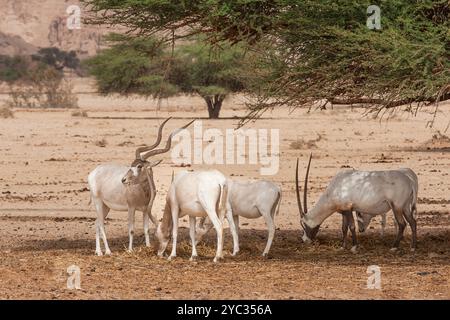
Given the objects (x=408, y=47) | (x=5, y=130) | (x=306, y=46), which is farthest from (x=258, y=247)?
(x=5, y=130)

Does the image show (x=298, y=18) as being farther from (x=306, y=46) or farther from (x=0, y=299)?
(x=0, y=299)

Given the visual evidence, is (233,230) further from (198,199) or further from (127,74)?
(127,74)

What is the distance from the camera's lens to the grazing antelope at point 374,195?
46.0 ft

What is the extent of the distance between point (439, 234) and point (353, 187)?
246cm

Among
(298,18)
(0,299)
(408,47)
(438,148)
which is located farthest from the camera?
(438,148)

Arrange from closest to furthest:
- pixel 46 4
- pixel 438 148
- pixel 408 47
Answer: pixel 408 47 < pixel 438 148 < pixel 46 4

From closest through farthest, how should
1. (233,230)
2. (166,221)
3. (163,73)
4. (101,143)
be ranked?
(166,221)
(233,230)
(101,143)
(163,73)

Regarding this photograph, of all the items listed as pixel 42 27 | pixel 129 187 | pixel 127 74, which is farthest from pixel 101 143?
pixel 42 27

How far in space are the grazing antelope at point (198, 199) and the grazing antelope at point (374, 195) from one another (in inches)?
74.1

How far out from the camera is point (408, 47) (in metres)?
11.3

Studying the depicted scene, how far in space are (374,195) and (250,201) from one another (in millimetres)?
1597

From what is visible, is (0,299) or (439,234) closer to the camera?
(0,299)

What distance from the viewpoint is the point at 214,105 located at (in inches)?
2055

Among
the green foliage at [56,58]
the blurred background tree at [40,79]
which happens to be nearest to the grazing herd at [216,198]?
the blurred background tree at [40,79]
